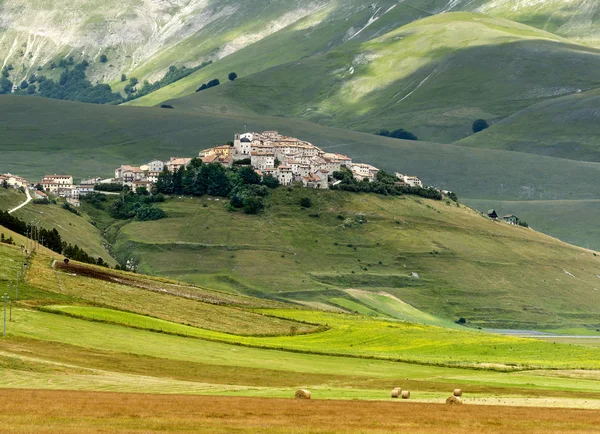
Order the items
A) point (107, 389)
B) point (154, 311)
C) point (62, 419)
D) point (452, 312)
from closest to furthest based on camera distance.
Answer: point (62, 419) → point (107, 389) → point (154, 311) → point (452, 312)

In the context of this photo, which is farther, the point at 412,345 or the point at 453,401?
the point at 412,345

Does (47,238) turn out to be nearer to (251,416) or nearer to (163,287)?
(163,287)

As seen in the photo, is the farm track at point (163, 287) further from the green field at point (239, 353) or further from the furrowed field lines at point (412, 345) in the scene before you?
the furrowed field lines at point (412, 345)

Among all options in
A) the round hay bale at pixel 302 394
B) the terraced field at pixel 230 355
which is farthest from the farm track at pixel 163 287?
the round hay bale at pixel 302 394

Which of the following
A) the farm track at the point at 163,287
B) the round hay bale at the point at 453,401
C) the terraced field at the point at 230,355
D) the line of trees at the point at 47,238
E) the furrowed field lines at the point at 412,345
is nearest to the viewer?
the round hay bale at the point at 453,401

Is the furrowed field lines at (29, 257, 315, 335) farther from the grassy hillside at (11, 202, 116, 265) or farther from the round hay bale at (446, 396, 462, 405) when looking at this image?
the grassy hillside at (11, 202, 116, 265)

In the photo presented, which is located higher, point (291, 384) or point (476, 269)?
point (291, 384)

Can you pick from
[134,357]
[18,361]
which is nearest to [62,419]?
[18,361]

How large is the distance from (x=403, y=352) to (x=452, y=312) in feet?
276

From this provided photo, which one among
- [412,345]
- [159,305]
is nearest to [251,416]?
[412,345]

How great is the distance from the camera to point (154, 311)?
104 metres

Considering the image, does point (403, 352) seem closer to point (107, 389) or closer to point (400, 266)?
point (107, 389)

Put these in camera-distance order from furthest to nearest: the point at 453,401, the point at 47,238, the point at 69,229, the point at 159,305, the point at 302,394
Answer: the point at 69,229 < the point at 47,238 < the point at 159,305 < the point at 302,394 < the point at 453,401

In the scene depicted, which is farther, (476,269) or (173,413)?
(476,269)
